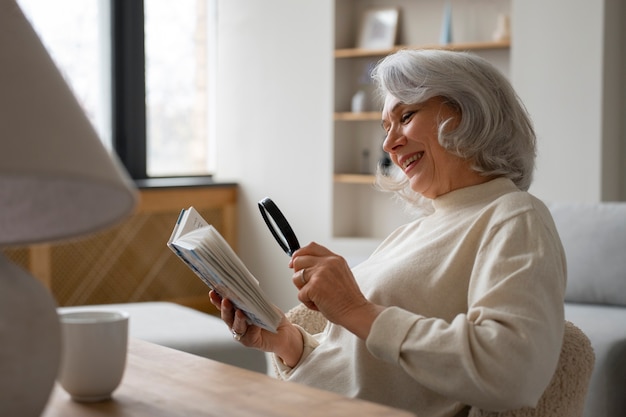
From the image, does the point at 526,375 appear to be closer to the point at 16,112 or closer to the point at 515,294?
the point at 515,294

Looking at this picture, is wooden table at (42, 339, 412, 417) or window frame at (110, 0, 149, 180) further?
window frame at (110, 0, 149, 180)

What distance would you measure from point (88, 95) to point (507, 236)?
427 centimetres

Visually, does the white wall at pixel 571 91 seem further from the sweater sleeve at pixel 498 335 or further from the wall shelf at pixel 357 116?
the sweater sleeve at pixel 498 335

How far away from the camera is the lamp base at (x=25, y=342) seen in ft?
2.99

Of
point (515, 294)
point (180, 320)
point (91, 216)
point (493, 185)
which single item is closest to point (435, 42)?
point (180, 320)

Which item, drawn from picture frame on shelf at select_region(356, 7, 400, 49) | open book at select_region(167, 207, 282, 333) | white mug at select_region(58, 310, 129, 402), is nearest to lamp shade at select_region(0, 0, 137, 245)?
white mug at select_region(58, 310, 129, 402)

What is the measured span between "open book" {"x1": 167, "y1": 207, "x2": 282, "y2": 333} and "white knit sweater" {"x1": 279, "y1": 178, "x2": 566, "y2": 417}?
0.61 feet

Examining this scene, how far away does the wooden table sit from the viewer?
119cm

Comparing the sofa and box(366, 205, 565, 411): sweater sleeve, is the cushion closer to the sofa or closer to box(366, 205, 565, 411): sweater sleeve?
the sofa

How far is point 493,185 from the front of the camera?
1.69m

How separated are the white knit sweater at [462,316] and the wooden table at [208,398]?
0.67 ft

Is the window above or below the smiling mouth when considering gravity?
above

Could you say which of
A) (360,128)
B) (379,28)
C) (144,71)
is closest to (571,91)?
(379,28)

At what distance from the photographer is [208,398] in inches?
49.7
